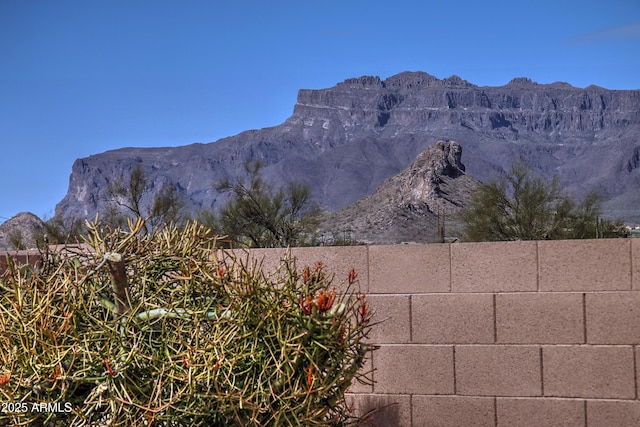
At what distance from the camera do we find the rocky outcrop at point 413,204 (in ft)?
159

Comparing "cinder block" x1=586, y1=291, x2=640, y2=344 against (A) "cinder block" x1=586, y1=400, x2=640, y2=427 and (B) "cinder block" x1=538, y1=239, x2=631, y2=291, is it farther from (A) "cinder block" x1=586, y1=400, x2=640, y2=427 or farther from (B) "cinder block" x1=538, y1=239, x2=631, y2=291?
(A) "cinder block" x1=586, y1=400, x2=640, y2=427

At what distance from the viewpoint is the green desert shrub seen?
2627 mm

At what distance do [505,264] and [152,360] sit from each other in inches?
116

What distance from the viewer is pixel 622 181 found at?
103m

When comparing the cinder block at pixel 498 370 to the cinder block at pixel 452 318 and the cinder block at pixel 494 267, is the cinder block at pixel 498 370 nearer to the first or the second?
the cinder block at pixel 452 318

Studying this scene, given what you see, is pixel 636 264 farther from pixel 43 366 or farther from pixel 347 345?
pixel 43 366

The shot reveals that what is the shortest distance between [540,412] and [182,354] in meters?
3.08

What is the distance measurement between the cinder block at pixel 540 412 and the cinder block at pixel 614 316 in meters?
0.44

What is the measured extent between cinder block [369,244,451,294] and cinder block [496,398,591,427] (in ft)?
2.65

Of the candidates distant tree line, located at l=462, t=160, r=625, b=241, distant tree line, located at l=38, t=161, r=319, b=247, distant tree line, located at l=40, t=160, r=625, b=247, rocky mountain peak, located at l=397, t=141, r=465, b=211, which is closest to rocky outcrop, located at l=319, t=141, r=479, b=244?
rocky mountain peak, located at l=397, t=141, r=465, b=211

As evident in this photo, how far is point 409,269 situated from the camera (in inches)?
204

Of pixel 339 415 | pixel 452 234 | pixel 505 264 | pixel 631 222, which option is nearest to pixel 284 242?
pixel 452 234

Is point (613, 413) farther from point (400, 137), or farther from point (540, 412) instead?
point (400, 137)

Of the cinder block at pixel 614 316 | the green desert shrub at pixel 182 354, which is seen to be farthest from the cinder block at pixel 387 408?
the green desert shrub at pixel 182 354
